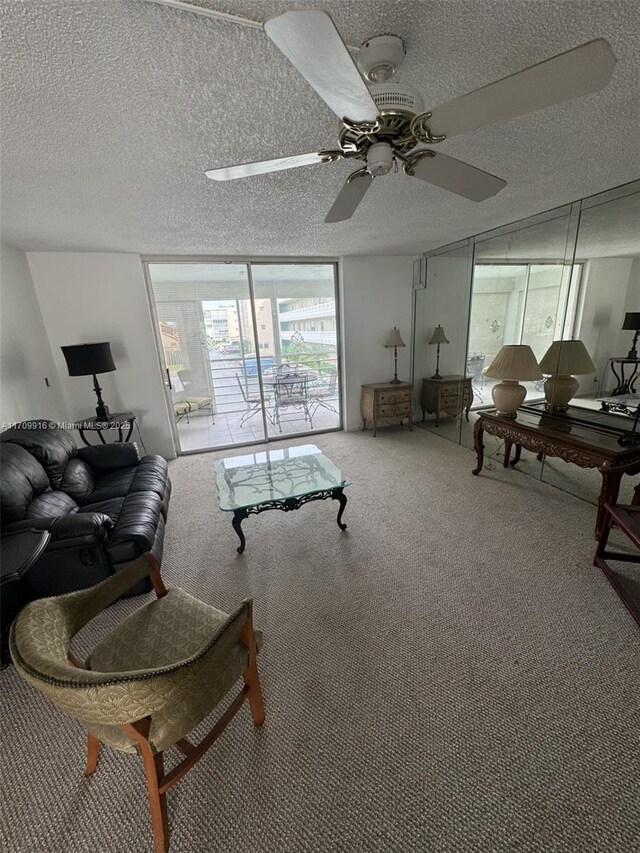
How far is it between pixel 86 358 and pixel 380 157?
308 cm

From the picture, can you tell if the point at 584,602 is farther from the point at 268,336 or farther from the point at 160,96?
the point at 268,336

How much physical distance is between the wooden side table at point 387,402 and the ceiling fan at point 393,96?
318cm

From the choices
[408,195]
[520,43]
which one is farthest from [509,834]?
[408,195]

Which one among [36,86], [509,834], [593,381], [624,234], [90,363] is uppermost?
[36,86]

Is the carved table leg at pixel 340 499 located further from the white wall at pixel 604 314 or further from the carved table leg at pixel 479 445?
the white wall at pixel 604 314

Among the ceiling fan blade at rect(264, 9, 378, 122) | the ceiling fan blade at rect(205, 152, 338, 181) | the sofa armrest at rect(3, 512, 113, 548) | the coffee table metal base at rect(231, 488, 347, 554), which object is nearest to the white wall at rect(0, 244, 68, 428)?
the sofa armrest at rect(3, 512, 113, 548)

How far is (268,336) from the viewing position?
4.49 m

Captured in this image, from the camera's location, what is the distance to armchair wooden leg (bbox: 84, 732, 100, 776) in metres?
1.14

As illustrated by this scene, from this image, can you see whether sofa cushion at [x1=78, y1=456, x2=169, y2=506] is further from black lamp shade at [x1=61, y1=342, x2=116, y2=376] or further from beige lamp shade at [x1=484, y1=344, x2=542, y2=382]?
beige lamp shade at [x1=484, y1=344, x2=542, y2=382]

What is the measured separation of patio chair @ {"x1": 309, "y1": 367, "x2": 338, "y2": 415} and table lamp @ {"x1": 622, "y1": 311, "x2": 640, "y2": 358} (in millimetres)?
3144

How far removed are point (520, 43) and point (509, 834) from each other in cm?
245

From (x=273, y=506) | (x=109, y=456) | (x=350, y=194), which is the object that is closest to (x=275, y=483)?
(x=273, y=506)

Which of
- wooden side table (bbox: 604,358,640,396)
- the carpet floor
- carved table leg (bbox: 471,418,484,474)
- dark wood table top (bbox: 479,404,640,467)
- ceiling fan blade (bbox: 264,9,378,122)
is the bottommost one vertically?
the carpet floor

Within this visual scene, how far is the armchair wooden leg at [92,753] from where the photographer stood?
1139mm
